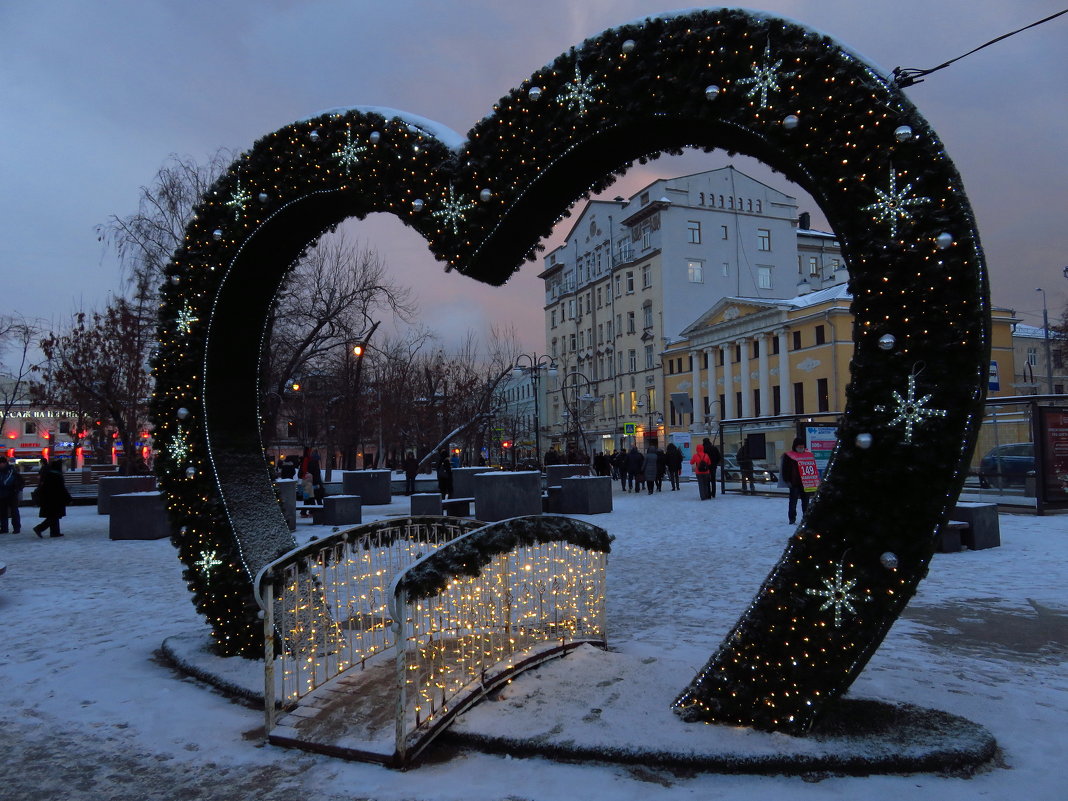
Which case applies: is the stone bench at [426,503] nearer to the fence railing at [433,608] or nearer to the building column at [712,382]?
the fence railing at [433,608]

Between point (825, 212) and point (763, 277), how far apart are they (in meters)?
58.0

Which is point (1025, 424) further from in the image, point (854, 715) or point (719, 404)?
point (719, 404)

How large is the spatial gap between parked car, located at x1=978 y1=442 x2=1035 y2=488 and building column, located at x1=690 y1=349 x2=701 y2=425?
3680 centimetres

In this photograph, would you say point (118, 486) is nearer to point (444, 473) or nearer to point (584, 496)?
point (444, 473)

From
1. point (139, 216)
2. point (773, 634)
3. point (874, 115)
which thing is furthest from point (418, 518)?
point (139, 216)

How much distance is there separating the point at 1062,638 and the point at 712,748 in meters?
4.49

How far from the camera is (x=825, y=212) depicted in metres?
4.35

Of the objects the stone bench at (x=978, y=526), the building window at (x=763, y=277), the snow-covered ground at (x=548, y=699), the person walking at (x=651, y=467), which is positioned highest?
the building window at (x=763, y=277)

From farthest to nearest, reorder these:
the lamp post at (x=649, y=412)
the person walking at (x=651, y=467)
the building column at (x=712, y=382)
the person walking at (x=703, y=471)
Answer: the lamp post at (x=649, y=412) < the building column at (x=712, y=382) < the person walking at (x=651, y=467) < the person walking at (x=703, y=471)

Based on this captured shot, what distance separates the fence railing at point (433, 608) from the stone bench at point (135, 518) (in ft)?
34.7

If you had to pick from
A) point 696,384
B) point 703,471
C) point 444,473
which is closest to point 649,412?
point 696,384

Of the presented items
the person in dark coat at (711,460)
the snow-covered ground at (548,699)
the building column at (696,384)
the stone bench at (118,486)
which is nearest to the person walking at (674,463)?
the person in dark coat at (711,460)

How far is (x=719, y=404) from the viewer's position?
5369 centimetres

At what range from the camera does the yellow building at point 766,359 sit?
141 feet
